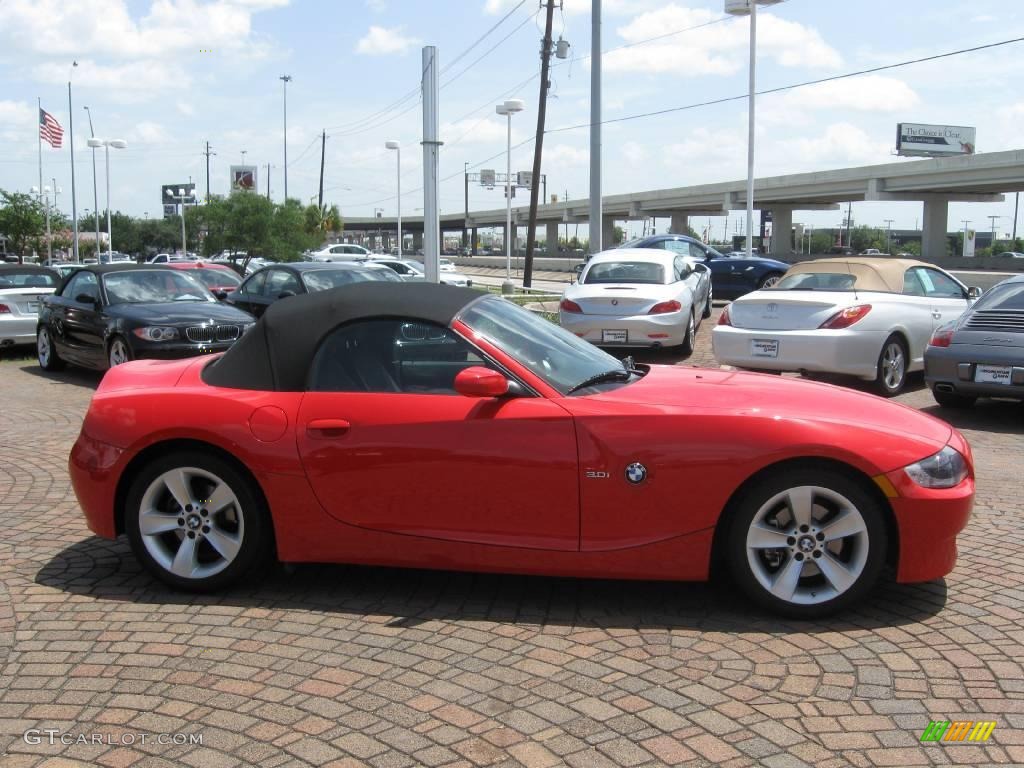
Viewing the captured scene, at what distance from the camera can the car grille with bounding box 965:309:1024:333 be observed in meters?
9.23

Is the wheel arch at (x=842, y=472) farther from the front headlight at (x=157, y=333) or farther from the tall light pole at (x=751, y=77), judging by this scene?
the tall light pole at (x=751, y=77)

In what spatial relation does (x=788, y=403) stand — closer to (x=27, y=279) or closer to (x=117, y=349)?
(x=117, y=349)

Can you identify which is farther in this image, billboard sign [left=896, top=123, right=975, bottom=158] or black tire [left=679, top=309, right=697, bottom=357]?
billboard sign [left=896, top=123, right=975, bottom=158]

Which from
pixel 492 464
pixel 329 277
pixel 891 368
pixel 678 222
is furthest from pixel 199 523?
pixel 678 222

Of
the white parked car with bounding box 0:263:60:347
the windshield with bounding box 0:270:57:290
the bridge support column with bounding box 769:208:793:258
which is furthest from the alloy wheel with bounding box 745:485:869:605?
the bridge support column with bounding box 769:208:793:258

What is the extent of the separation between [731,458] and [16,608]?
3272mm

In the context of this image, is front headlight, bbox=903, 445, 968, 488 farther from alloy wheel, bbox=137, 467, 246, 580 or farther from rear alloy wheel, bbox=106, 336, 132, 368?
rear alloy wheel, bbox=106, 336, 132, 368

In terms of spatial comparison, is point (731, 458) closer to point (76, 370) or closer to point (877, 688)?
point (877, 688)

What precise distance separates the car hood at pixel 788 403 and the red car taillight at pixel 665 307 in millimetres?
8456

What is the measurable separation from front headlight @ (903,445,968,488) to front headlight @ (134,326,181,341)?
9462 mm

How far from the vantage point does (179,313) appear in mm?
12133

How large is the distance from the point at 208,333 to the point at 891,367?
7.82 m

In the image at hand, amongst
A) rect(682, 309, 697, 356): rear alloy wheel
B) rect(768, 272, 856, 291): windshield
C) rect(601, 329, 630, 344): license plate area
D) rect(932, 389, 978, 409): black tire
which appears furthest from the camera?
rect(682, 309, 697, 356): rear alloy wheel

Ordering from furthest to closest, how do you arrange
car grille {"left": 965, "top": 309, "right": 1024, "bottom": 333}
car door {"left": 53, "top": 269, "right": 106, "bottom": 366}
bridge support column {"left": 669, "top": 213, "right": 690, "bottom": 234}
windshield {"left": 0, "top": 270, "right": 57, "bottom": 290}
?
1. bridge support column {"left": 669, "top": 213, "right": 690, "bottom": 234}
2. windshield {"left": 0, "top": 270, "right": 57, "bottom": 290}
3. car door {"left": 53, "top": 269, "right": 106, "bottom": 366}
4. car grille {"left": 965, "top": 309, "right": 1024, "bottom": 333}
